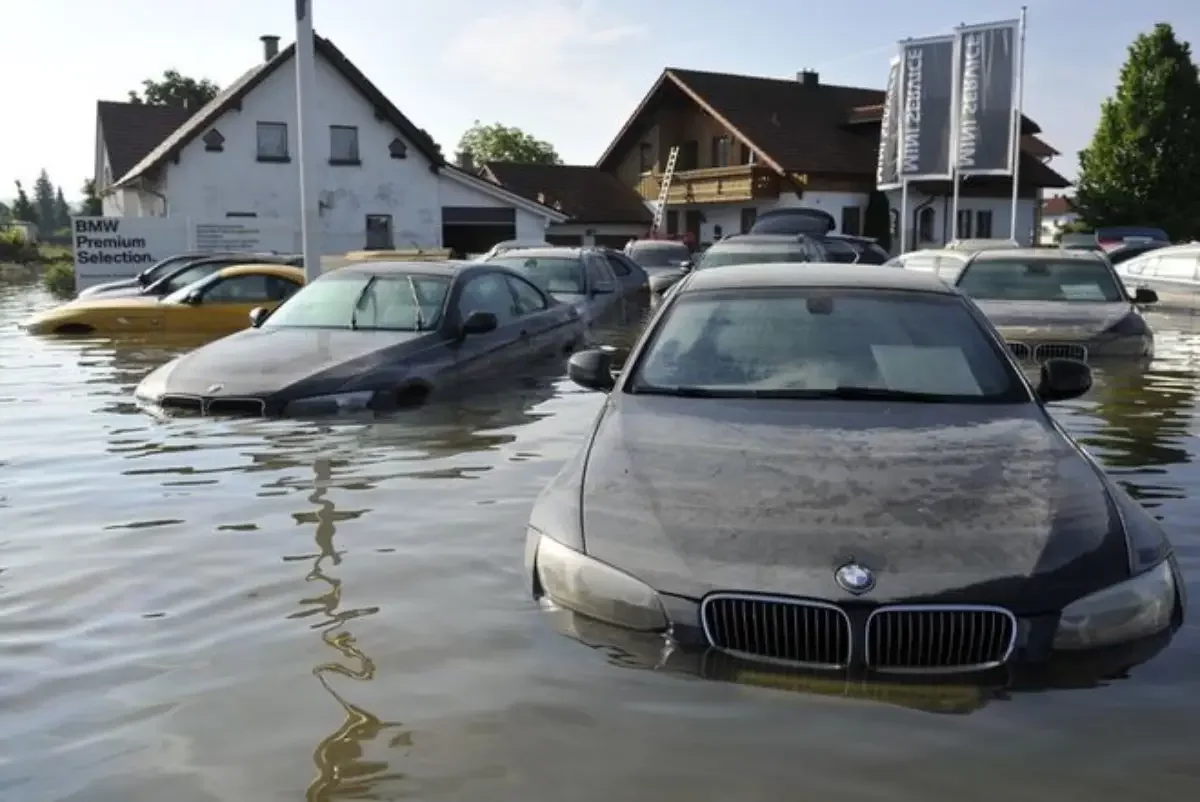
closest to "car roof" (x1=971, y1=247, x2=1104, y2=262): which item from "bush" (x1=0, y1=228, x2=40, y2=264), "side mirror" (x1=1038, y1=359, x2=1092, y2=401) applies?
"side mirror" (x1=1038, y1=359, x2=1092, y2=401)

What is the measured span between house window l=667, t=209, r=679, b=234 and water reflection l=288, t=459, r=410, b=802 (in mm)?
41935

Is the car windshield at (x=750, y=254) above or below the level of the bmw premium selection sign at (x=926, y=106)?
below

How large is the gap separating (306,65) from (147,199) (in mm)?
24744

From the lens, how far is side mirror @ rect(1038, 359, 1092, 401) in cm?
515

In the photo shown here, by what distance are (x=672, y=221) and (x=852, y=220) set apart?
7.84 meters

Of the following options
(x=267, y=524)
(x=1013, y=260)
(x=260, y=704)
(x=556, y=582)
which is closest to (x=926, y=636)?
(x=556, y=582)

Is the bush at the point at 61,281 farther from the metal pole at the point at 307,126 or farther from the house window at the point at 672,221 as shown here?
the house window at the point at 672,221

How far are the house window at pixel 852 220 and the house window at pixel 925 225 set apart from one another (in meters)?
2.43

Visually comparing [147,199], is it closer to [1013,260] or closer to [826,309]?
[1013,260]

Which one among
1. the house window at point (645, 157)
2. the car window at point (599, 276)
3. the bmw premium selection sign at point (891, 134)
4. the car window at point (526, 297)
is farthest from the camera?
the house window at point (645, 157)

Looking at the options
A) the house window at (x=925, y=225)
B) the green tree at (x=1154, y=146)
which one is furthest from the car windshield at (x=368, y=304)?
the green tree at (x=1154, y=146)

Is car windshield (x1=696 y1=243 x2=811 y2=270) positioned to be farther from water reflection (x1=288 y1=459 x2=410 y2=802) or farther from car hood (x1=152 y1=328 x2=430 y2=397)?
water reflection (x1=288 y1=459 x2=410 y2=802)

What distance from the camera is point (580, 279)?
14.2 meters

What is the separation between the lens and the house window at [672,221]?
46.7 meters
